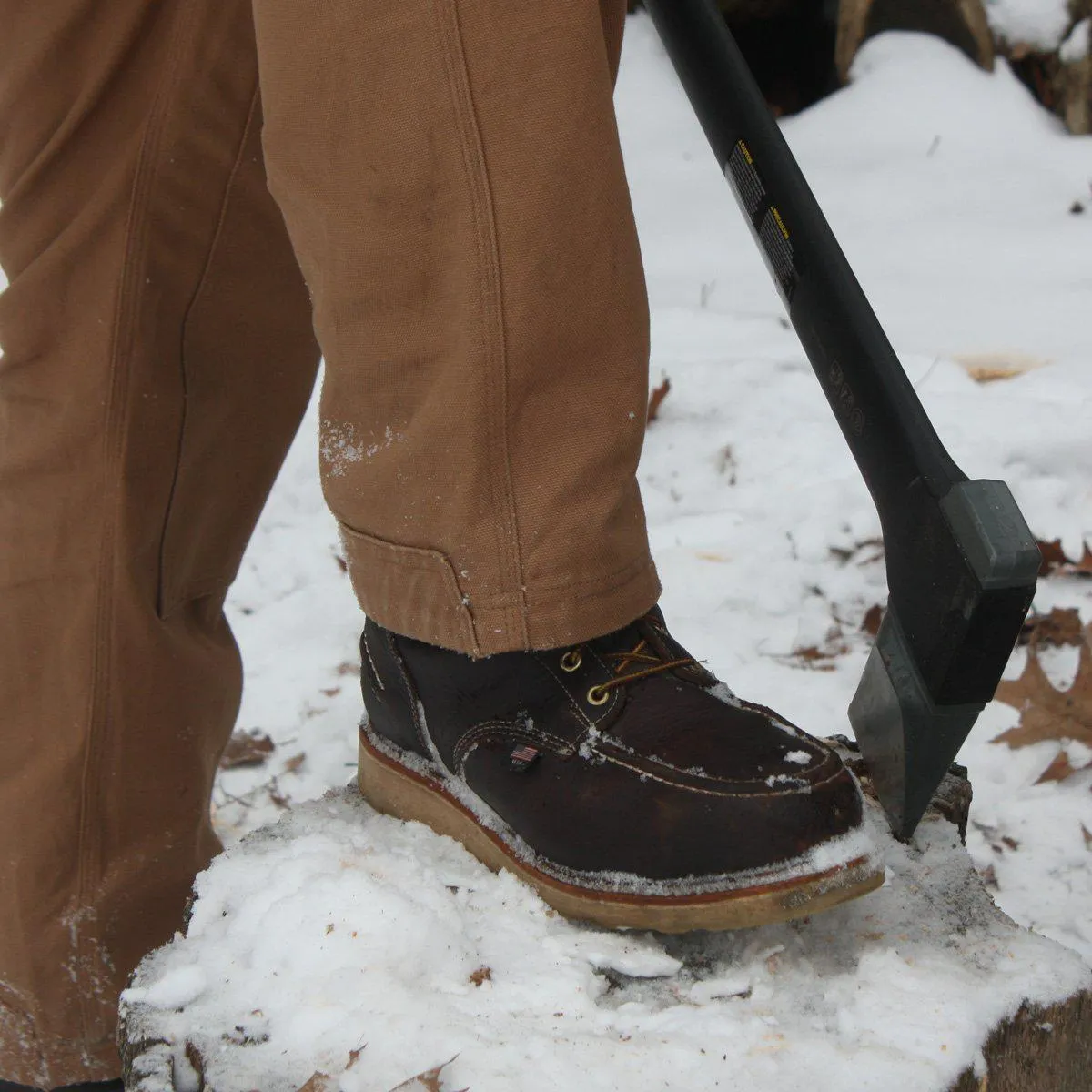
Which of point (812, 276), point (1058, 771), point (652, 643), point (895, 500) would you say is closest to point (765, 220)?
point (812, 276)

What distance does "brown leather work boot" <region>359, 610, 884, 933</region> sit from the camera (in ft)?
3.28

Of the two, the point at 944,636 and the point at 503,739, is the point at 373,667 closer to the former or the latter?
the point at 503,739

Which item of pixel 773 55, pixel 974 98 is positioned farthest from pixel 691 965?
pixel 773 55

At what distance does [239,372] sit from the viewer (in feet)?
4.49

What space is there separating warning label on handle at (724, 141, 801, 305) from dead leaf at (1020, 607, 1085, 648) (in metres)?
1.15

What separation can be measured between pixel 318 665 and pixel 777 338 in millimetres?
1369

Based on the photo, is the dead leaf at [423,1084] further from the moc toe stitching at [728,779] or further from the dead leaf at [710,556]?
the dead leaf at [710,556]

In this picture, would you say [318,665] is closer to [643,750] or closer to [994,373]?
[643,750]

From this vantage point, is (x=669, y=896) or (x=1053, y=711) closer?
(x=669, y=896)

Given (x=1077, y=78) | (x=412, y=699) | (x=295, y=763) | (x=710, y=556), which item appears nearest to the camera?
(x=412, y=699)

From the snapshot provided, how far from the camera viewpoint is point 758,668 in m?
2.11

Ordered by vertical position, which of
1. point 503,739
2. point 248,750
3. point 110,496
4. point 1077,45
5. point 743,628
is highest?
point 1077,45

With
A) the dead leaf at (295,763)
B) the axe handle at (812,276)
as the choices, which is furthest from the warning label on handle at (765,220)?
the dead leaf at (295,763)

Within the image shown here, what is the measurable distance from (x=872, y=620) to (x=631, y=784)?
1.23 m
